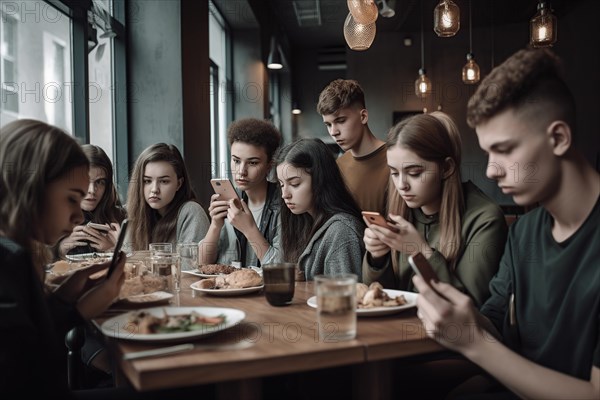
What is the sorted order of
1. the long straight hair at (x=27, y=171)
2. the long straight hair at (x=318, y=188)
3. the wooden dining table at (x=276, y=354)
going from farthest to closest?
the long straight hair at (x=318, y=188) < the long straight hair at (x=27, y=171) < the wooden dining table at (x=276, y=354)

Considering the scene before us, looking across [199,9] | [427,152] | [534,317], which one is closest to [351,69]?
[199,9]

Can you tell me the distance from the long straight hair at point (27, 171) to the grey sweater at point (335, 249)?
1072 mm

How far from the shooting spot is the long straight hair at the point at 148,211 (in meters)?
2.92

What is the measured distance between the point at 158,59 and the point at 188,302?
9.68ft

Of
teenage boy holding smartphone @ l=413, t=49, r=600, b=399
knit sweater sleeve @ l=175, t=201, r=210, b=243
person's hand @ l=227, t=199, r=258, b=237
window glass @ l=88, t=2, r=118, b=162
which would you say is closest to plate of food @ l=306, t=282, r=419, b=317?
teenage boy holding smartphone @ l=413, t=49, r=600, b=399

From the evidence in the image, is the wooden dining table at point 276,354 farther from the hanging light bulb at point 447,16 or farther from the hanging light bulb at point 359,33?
the hanging light bulb at point 447,16

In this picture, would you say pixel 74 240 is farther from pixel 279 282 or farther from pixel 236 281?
pixel 279 282

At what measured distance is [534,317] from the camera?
132 cm

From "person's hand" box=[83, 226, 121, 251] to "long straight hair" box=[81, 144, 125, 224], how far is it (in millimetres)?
288

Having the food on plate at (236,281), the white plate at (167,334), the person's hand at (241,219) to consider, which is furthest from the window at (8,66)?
the white plate at (167,334)

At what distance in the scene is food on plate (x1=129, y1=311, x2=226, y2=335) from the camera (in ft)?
4.00

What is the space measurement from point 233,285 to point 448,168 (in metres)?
0.85

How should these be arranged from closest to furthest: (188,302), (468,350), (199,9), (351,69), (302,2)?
1. (468,350)
2. (188,302)
3. (199,9)
4. (302,2)
5. (351,69)

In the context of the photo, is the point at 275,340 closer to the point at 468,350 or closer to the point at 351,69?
the point at 468,350
